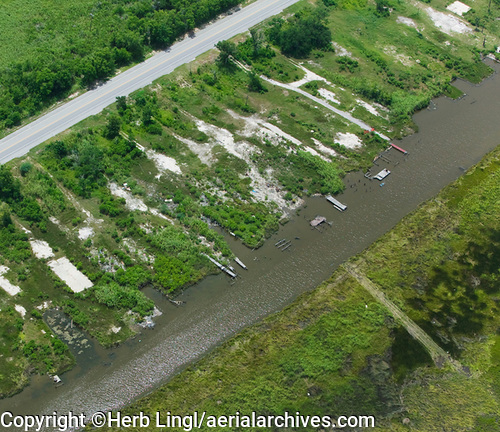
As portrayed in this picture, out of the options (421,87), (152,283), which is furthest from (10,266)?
(421,87)

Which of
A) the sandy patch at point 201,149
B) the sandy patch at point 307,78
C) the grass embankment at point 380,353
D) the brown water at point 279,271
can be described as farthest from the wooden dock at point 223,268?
the sandy patch at point 307,78

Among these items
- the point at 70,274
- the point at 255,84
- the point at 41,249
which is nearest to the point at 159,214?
the point at 70,274

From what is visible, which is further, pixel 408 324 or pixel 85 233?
pixel 85 233

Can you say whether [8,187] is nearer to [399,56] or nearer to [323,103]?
[323,103]

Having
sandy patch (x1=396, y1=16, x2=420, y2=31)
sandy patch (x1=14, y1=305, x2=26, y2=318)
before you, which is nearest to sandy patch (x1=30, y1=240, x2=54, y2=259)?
sandy patch (x1=14, y1=305, x2=26, y2=318)

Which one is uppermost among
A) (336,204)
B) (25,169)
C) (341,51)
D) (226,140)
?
(341,51)

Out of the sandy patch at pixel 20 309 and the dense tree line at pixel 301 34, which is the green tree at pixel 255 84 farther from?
the sandy patch at pixel 20 309
